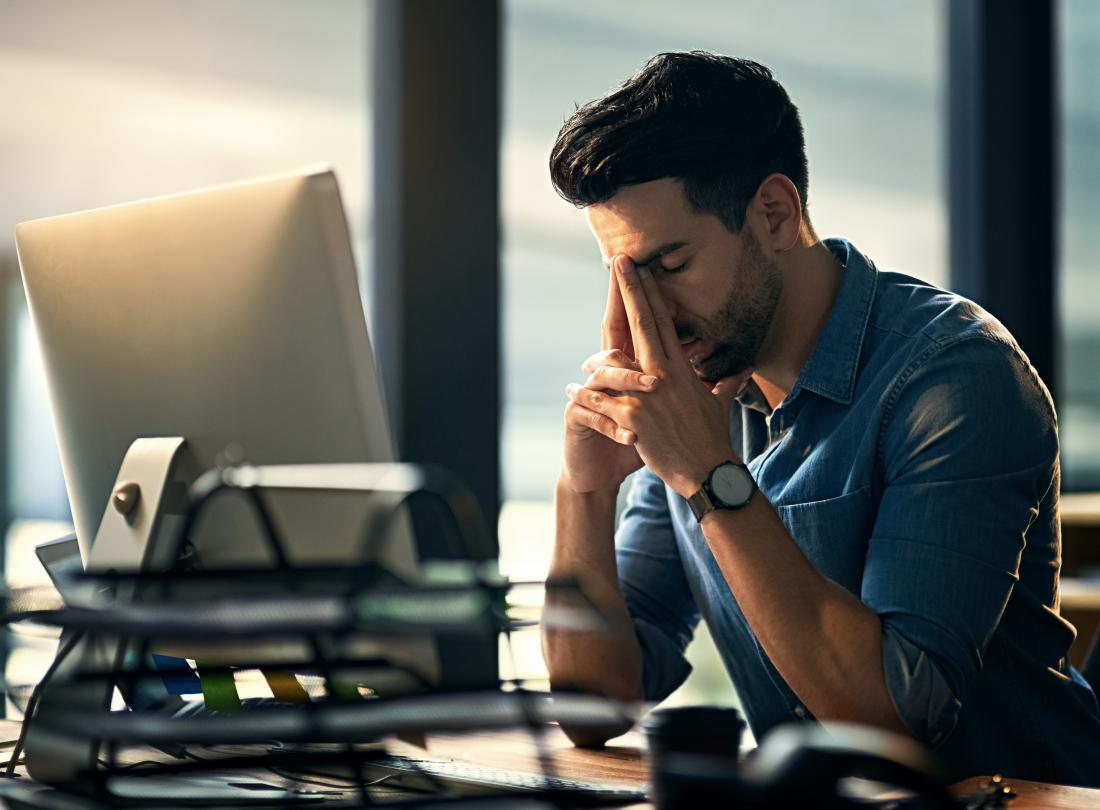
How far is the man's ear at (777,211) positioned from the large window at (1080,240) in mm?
2278

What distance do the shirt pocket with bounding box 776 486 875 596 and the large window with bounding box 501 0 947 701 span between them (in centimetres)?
36

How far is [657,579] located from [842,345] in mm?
444

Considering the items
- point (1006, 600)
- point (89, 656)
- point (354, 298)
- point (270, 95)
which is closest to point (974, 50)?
point (270, 95)

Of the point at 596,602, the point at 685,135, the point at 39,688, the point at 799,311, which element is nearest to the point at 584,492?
the point at 596,602

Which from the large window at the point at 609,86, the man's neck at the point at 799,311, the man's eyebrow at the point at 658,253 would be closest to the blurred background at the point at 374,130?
the large window at the point at 609,86

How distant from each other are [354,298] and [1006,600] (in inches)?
28.9

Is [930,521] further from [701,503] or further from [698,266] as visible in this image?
[698,266]

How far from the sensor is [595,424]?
4.79 ft

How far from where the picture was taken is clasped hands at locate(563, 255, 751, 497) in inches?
53.1

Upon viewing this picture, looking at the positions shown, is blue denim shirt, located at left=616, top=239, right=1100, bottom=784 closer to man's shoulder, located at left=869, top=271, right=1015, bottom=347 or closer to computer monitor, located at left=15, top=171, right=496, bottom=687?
man's shoulder, located at left=869, top=271, right=1015, bottom=347

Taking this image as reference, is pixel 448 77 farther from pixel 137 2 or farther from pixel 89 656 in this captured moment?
pixel 89 656

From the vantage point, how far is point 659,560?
1.68 meters

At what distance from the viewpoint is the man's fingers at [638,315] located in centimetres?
143

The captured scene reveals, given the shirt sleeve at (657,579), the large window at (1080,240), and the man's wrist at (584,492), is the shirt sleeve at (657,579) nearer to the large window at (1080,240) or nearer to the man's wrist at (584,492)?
the man's wrist at (584,492)
